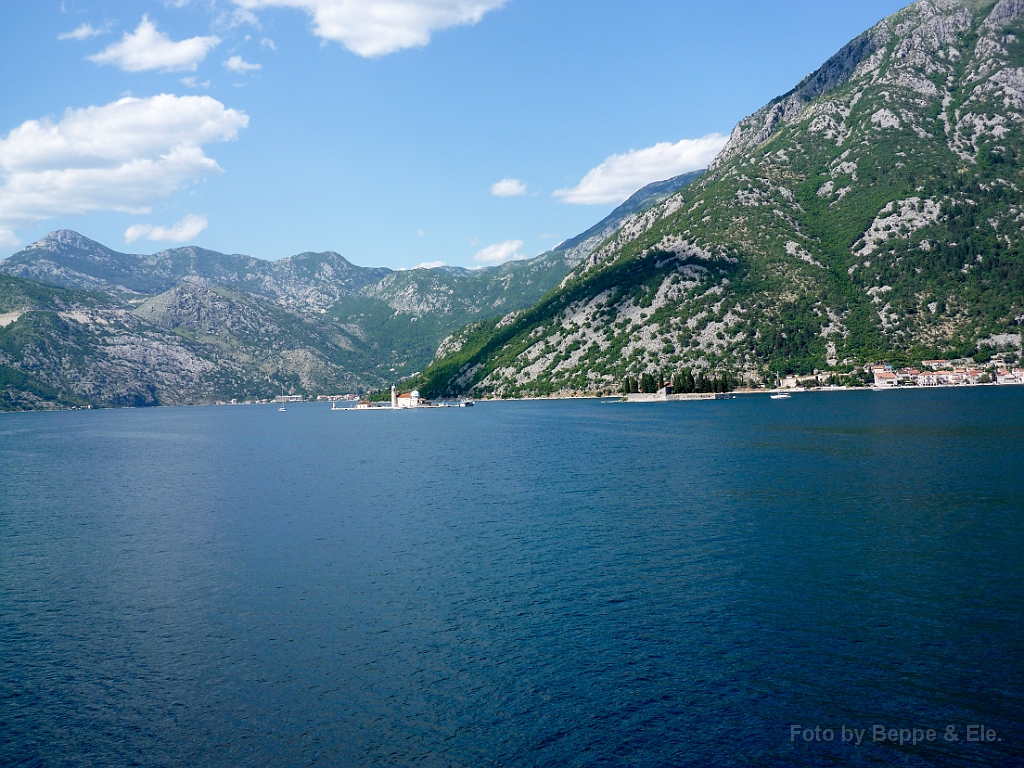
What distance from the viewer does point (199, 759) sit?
2409cm

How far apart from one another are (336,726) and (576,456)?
81412 millimetres

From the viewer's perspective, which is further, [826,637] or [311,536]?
[311,536]

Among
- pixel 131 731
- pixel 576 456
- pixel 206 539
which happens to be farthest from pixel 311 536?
pixel 576 456

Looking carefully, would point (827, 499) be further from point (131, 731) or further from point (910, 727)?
point (131, 731)

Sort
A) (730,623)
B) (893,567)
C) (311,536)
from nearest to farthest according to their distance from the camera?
(730,623) → (893,567) → (311,536)

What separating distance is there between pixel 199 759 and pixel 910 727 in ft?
80.9

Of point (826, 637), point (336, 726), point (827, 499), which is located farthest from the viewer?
point (827, 499)

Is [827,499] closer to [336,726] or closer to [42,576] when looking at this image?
[336,726]

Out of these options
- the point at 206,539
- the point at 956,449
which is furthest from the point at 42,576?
the point at 956,449

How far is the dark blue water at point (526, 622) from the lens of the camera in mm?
24734

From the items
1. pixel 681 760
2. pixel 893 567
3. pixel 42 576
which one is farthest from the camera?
pixel 42 576

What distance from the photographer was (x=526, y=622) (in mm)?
35469

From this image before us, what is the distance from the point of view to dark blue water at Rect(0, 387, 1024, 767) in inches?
974

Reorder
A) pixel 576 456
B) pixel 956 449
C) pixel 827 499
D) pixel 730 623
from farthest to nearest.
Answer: pixel 576 456
pixel 956 449
pixel 827 499
pixel 730 623
